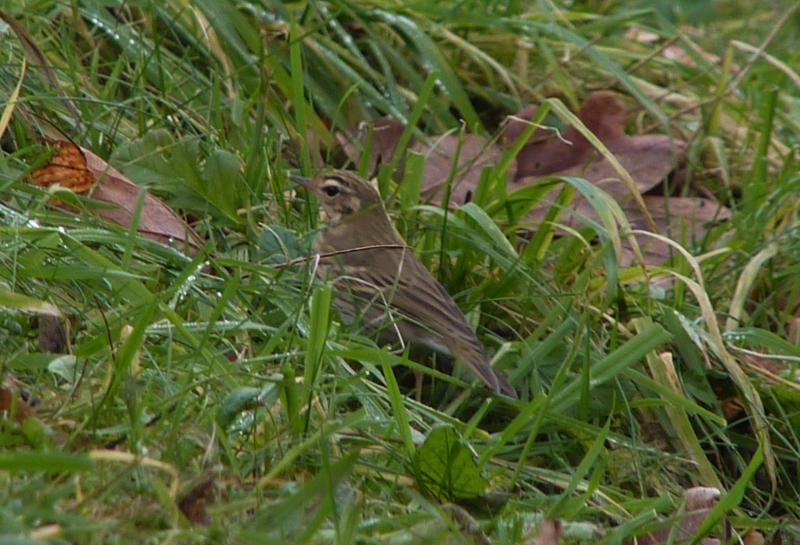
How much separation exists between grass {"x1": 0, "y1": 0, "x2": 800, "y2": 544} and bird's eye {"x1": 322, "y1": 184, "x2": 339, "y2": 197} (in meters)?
0.14

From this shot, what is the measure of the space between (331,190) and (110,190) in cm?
89

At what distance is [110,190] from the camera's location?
5.04 metres

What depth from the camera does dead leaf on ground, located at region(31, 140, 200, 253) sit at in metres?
4.94

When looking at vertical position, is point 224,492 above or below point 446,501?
above

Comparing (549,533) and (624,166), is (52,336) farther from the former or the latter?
(624,166)

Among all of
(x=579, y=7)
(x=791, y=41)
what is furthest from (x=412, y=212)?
(x=791, y=41)

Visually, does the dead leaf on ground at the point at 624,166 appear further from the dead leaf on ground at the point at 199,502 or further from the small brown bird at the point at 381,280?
the dead leaf on ground at the point at 199,502

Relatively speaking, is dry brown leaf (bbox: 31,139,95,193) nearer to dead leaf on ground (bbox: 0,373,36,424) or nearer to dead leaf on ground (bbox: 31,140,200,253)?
dead leaf on ground (bbox: 31,140,200,253)

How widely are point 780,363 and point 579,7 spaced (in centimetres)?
341

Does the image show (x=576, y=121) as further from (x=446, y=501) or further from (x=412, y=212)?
(x=446, y=501)

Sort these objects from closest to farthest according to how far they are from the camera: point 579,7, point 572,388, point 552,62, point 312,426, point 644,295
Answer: point 312,426 < point 572,388 < point 644,295 < point 552,62 < point 579,7

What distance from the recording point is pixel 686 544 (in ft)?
13.7

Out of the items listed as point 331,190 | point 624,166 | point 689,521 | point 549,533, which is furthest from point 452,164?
point 549,533

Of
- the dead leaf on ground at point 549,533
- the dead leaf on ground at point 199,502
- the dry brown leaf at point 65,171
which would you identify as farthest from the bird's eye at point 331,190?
the dead leaf on ground at point 199,502
